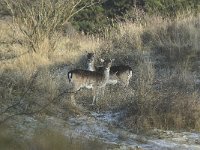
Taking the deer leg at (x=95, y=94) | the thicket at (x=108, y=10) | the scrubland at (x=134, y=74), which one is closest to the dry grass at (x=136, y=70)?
the scrubland at (x=134, y=74)

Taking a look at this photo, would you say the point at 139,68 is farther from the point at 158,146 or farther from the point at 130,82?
the point at 158,146

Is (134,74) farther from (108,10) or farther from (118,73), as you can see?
(108,10)

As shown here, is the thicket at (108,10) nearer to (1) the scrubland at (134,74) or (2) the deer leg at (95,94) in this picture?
(1) the scrubland at (134,74)

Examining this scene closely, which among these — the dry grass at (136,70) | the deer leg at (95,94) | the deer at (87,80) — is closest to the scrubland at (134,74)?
the dry grass at (136,70)

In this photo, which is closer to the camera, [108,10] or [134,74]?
[134,74]

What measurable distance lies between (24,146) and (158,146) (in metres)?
2.38

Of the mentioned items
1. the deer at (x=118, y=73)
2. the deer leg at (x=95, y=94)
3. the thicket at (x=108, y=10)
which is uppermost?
the thicket at (x=108, y=10)

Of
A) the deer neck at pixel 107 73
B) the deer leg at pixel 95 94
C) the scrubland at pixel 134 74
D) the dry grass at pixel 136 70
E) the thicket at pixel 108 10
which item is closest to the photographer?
the scrubland at pixel 134 74

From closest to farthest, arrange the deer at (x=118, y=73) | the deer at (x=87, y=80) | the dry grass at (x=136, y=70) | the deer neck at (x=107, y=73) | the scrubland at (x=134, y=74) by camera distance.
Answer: the scrubland at (x=134, y=74), the dry grass at (x=136, y=70), the deer at (x=87, y=80), the deer neck at (x=107, y=73), the deer at (x=118, y=73)

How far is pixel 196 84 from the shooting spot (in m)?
13.8

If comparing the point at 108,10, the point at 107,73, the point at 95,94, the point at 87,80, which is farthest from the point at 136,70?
the point at 108,10

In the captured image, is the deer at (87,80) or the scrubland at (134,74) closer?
the scrubland at (134,74)

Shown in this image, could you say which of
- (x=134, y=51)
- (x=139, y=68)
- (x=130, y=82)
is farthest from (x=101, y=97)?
(x=134, y=51)

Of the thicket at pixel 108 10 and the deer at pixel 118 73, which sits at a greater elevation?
the thicket at pixel 108 10
